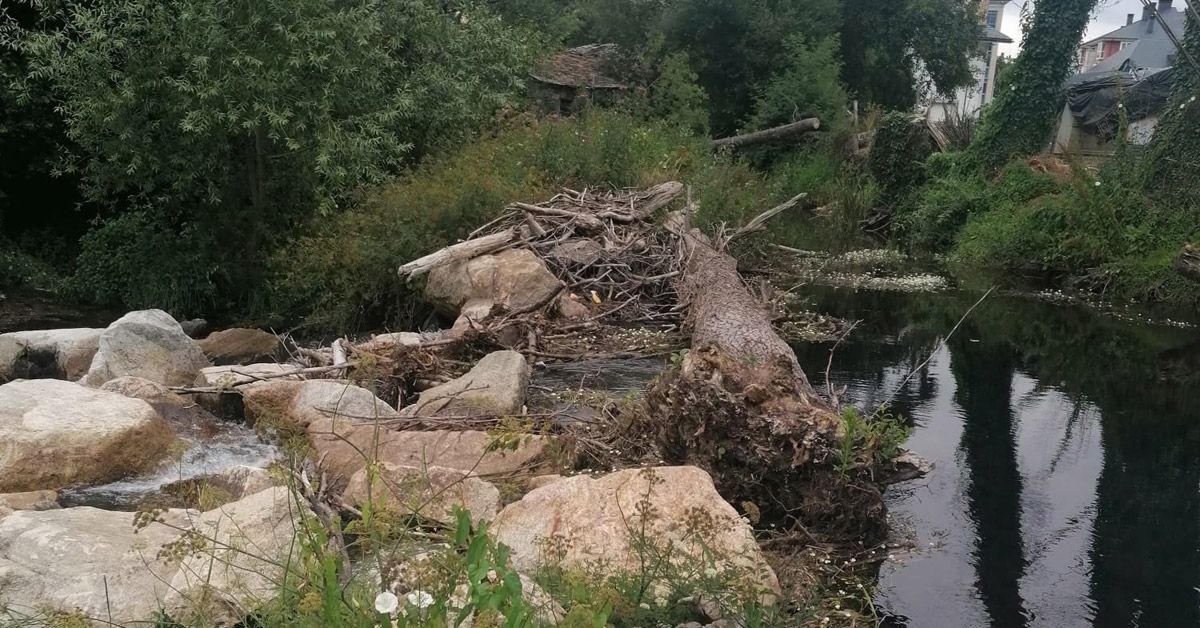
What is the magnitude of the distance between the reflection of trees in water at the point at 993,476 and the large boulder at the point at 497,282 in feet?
13.4

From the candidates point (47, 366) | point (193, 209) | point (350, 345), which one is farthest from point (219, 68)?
point (350, 345)

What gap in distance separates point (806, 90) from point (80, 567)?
70.9 ft

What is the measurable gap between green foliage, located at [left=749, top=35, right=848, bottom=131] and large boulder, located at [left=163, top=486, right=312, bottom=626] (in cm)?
2070

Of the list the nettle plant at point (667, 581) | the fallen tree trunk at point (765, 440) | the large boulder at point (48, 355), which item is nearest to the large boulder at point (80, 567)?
the nettle plant at point (667, 581)

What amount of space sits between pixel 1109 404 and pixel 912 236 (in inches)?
449

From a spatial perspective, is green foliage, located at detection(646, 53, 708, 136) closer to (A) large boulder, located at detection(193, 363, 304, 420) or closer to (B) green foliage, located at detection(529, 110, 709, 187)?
(B) green foliage, located at detection(529, 110, 709, 187)

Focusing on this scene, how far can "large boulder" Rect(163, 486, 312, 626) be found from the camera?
2.97 metres

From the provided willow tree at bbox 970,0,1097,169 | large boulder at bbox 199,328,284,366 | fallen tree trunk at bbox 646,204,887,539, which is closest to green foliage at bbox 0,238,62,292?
large boulder at bbox 199,328,284,366

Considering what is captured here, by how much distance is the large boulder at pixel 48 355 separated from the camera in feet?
29.2

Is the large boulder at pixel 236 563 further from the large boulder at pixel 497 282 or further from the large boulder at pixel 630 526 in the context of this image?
the large boulder at pixel 497 282

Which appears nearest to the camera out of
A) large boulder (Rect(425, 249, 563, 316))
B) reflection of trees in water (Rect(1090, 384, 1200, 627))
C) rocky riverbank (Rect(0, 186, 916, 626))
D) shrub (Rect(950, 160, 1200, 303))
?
rocky riverbank (Rect(0, 186, 916, 626))

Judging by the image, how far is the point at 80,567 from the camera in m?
3.74

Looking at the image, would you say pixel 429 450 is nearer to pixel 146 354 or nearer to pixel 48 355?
pixel 146 354

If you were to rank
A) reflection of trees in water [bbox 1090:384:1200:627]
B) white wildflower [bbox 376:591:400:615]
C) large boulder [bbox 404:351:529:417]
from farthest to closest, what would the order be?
large boulder [bbox 404:351:529:417] < reflection of trees in water [bbox 1090:384:1200:627] < white wildflower [bbox 376:591:400:615]
